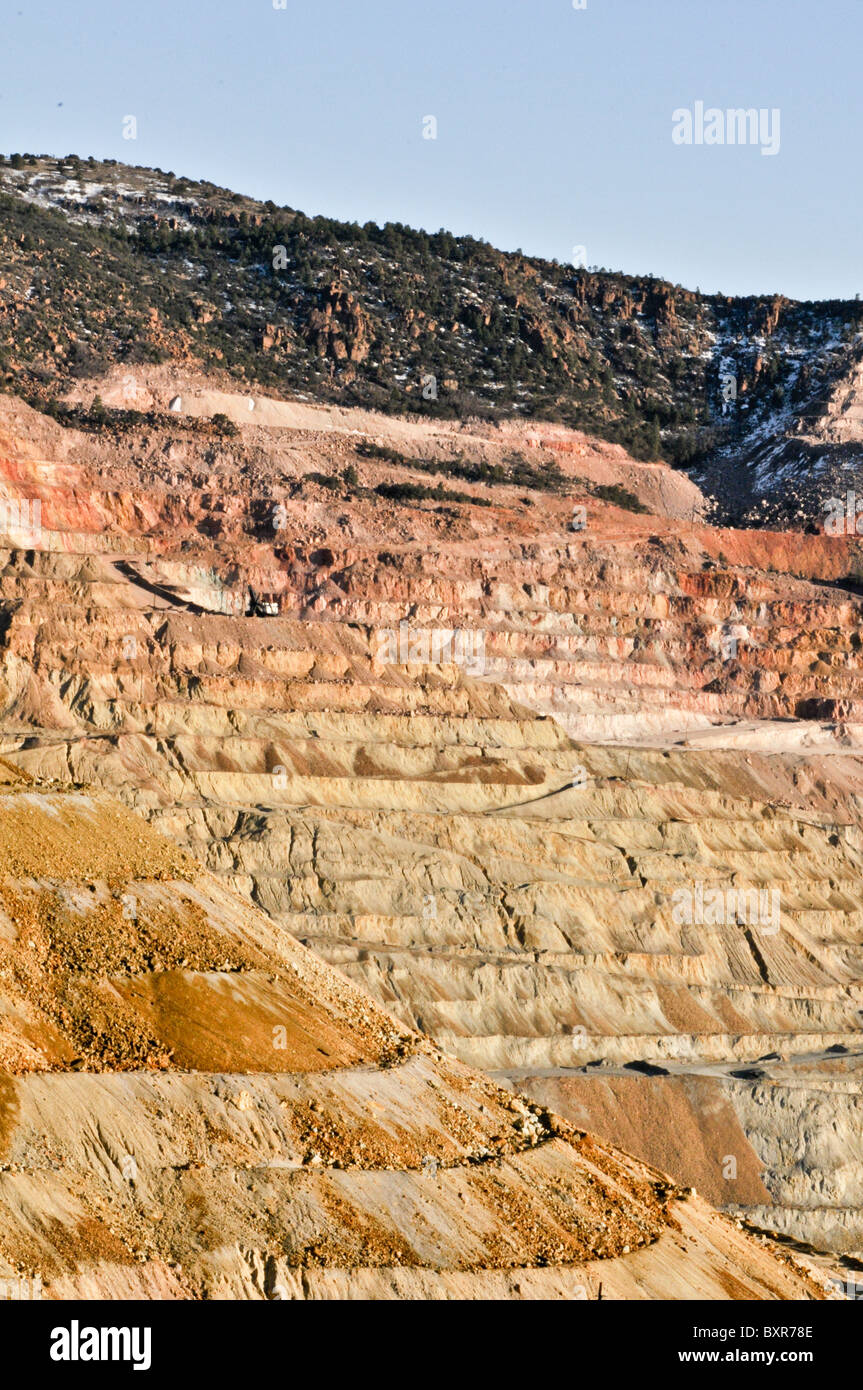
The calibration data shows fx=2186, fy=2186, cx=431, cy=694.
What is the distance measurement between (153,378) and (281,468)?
1240 cm

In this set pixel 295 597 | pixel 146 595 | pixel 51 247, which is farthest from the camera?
pixel 51 247

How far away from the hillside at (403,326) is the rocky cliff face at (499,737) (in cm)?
809

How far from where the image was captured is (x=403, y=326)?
513ft

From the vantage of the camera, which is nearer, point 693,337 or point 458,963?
point 458,963

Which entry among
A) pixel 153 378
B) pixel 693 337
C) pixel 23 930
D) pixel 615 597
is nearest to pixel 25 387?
pixel 153 378

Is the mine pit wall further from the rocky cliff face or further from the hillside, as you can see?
the hillside

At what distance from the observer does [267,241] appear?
6393 inches

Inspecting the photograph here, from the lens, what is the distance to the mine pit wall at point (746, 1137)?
56.6 m

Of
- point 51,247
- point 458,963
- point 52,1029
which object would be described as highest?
point 51,247

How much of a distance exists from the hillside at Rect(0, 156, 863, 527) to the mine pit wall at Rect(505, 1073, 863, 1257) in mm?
76171

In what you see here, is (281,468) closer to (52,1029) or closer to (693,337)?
(693,337)
